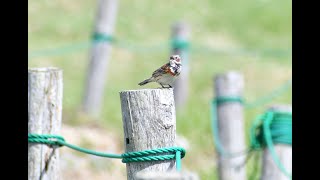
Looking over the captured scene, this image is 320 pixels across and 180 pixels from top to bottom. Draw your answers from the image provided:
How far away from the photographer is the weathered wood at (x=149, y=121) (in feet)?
13.2

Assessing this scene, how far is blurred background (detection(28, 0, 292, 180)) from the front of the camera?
872cm

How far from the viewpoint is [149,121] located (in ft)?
13.3

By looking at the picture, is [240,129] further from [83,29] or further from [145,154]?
[83,29]

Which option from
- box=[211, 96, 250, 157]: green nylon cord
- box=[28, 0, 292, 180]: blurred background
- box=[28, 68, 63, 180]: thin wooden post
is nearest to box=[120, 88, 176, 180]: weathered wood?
box=[28, 68, 63, 180]: thin wooden post

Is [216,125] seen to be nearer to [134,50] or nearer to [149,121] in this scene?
[134,50]

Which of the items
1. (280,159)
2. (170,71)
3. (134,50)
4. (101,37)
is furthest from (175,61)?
(134,50)

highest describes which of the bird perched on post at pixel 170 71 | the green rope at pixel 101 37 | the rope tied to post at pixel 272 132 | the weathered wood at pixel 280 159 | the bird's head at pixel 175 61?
the green rope at pixel 101 37

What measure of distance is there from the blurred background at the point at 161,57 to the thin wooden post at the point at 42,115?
2559 mm

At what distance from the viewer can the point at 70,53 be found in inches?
516

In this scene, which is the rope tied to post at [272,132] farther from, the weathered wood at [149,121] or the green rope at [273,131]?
the weathered wood at [149,121]

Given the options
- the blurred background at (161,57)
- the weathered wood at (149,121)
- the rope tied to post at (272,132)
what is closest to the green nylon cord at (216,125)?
the blurred background at (161,57)

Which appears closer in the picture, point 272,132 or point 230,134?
point 272,132

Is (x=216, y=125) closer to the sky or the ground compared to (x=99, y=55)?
closer to the ground

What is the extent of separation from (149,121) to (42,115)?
1.20 m
